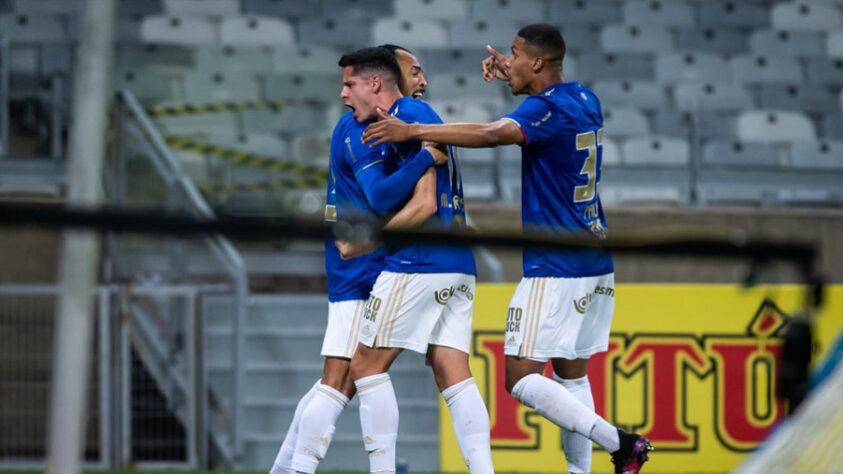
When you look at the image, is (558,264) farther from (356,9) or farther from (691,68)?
(356,9)

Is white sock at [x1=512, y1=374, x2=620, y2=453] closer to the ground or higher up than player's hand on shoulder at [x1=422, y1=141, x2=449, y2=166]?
closer to the ground

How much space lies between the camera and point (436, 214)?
3.66 m

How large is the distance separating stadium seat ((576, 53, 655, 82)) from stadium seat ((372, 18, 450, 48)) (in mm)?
1429

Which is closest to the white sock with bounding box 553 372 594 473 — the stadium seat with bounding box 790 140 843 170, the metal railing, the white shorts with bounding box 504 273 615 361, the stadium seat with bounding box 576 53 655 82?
the white shorts with bounding box 504 273 615 361

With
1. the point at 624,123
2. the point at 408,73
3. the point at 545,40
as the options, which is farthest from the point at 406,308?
the point at 624,123

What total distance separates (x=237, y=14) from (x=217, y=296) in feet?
16.0

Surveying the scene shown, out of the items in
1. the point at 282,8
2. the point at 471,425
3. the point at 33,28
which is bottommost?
the point at 471,425

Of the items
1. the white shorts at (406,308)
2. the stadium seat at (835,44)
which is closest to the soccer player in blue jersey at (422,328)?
the white shorts at (406,308)

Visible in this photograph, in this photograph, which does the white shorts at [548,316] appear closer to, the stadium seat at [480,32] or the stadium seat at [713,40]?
the stadium seat at [480,32]

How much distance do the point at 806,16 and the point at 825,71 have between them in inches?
40.8

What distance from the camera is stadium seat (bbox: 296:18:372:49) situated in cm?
1040

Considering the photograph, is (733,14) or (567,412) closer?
(567,412)

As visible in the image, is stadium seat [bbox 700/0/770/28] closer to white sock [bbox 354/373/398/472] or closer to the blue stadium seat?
the blue stadium seat

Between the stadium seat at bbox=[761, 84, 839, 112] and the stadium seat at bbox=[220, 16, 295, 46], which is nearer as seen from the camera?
the stadium seat at bbox=[761, 84, 839, 112]
